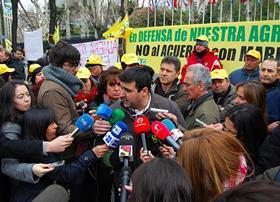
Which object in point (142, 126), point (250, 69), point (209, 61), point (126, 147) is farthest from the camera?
point (209, 61)

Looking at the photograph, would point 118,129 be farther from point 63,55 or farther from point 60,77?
point 63,55

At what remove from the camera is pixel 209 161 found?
5.62 feet

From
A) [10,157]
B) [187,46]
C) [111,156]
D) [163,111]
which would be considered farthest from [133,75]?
[187,46]

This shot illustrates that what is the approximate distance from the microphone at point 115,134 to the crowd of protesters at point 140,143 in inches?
3.3

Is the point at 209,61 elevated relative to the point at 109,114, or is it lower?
elevated

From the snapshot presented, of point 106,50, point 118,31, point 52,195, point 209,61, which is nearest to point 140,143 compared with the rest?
point 52,195

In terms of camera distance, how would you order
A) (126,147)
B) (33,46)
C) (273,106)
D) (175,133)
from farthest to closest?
(33,46)
(273,106)
(175,133)
(126,147)

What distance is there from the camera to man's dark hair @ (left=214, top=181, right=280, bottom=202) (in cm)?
94

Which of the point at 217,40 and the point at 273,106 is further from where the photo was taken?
the point at 217,40

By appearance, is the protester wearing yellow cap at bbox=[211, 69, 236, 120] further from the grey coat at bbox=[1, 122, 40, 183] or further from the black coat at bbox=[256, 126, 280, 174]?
the grey coat at bbox=[1, 122, 40, 183]

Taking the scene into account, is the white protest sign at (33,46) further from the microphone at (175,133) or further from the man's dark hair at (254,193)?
the man's dark hair at (254,193)

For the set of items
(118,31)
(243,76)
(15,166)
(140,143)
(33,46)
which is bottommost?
(15,166)

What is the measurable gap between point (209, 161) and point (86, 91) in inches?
128

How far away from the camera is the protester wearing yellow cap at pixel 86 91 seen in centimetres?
451
